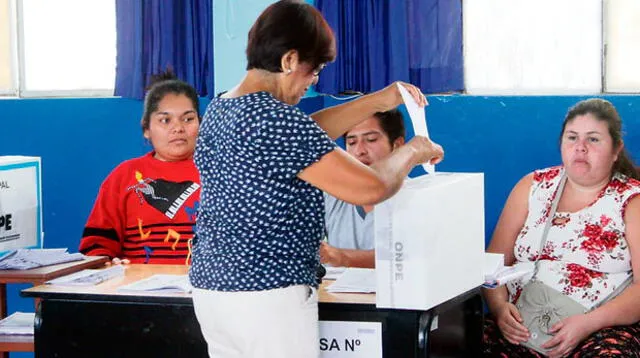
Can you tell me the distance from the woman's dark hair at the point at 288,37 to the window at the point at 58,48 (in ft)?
9.36

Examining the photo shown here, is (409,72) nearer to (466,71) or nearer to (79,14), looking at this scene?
(466,71)

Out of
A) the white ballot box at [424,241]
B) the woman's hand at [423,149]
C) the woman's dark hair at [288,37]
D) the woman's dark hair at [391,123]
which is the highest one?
the woman's dark hair at [288,37]

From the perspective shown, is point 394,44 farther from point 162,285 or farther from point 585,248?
point 162,285

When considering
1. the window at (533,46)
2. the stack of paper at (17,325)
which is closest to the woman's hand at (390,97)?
the stack of paper at (17,325)

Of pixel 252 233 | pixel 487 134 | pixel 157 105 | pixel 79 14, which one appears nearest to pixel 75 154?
pixel 79 14

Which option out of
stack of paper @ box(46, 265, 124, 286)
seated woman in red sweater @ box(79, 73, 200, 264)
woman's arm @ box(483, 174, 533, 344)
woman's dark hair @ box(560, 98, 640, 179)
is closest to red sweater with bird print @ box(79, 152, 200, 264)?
seated woman in red sweater @ box(79, 73, 200, 264)

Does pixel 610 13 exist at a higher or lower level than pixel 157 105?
higher

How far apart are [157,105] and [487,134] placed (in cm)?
153

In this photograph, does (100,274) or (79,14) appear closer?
(100,274)

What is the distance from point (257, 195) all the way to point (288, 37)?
40 centimetres

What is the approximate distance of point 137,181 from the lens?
13.0 ft

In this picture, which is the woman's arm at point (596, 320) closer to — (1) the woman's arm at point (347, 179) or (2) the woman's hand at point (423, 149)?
(2) the woman's hand at point (423, 149)

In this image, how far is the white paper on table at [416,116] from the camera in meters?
2.66

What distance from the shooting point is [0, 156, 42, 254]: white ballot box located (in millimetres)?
3662
